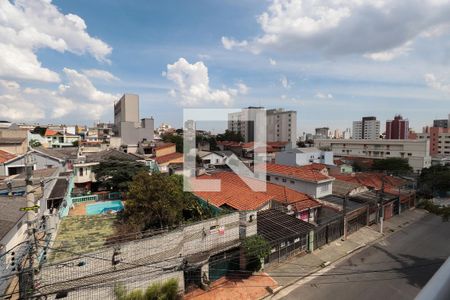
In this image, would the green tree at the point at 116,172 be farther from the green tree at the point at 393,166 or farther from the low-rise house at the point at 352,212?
the green tree at the point at 393,166

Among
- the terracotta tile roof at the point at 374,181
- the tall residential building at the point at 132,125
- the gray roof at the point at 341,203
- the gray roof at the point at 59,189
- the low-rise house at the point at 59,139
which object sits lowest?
the gray roof at the point at 341,203

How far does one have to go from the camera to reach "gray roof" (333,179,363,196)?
1945 centimetres

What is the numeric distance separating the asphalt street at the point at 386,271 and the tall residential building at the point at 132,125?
34.9 m

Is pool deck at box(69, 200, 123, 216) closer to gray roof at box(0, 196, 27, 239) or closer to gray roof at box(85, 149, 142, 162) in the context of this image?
gray roof at box(0, 196, 27, 239)

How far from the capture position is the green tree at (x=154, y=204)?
11.3 meters

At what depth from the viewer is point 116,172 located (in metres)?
19.9

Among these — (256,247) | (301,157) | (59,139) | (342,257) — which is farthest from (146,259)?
(59,139)

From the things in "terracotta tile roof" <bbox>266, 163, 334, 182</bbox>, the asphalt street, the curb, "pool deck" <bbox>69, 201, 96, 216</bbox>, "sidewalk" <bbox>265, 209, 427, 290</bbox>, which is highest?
"terracotta tile roof" <bbox>266, 163, 334, 182</bbox>

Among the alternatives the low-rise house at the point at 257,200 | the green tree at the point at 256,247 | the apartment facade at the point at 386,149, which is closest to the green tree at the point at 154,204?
the low-rise house at the point at 257,200

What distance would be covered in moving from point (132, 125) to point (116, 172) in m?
28.5

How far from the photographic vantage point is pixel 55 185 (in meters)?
16.7

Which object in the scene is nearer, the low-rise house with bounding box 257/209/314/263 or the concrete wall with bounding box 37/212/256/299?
the concrete wall with bounding box 37/212/256/299

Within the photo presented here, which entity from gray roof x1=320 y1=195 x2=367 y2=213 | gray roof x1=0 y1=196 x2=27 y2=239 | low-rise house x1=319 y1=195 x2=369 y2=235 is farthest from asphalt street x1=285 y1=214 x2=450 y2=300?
gray roof x1=0 y1=196 x2=27 y2=239

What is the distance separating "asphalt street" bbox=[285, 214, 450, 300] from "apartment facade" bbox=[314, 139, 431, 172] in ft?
104
